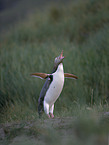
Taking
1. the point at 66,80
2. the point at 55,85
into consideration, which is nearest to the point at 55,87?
the point at 55,85

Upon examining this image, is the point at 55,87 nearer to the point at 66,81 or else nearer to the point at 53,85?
the point at 53,85

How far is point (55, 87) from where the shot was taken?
3543mm

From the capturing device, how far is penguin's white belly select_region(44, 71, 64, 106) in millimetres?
3506

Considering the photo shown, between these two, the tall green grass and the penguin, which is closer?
the penguin

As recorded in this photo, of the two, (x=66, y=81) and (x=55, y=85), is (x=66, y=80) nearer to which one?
(x=66, y=81)

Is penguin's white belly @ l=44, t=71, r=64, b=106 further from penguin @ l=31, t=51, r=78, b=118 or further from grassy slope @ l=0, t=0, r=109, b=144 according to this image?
grassy slope @ l=0, t=0, r=109, b=144

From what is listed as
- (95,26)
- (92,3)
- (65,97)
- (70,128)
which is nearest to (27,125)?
(70,128)

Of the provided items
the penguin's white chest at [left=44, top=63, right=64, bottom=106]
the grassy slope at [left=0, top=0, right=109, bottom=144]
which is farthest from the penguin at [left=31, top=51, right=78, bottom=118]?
the grassy slope at [left=0, top=0, right=109, bottom=144]

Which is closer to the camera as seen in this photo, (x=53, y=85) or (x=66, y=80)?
(x=53, y=85)

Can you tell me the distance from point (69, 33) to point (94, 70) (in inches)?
231

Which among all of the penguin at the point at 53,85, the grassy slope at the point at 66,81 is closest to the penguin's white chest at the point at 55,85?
the penguin at the point at 53,85

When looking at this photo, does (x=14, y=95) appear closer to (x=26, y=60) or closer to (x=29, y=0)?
(x=26, y=60)

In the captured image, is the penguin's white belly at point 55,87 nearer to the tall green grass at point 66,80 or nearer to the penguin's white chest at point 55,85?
the penguin's white chest at point 55,85

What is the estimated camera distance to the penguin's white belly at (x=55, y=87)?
3506mm
